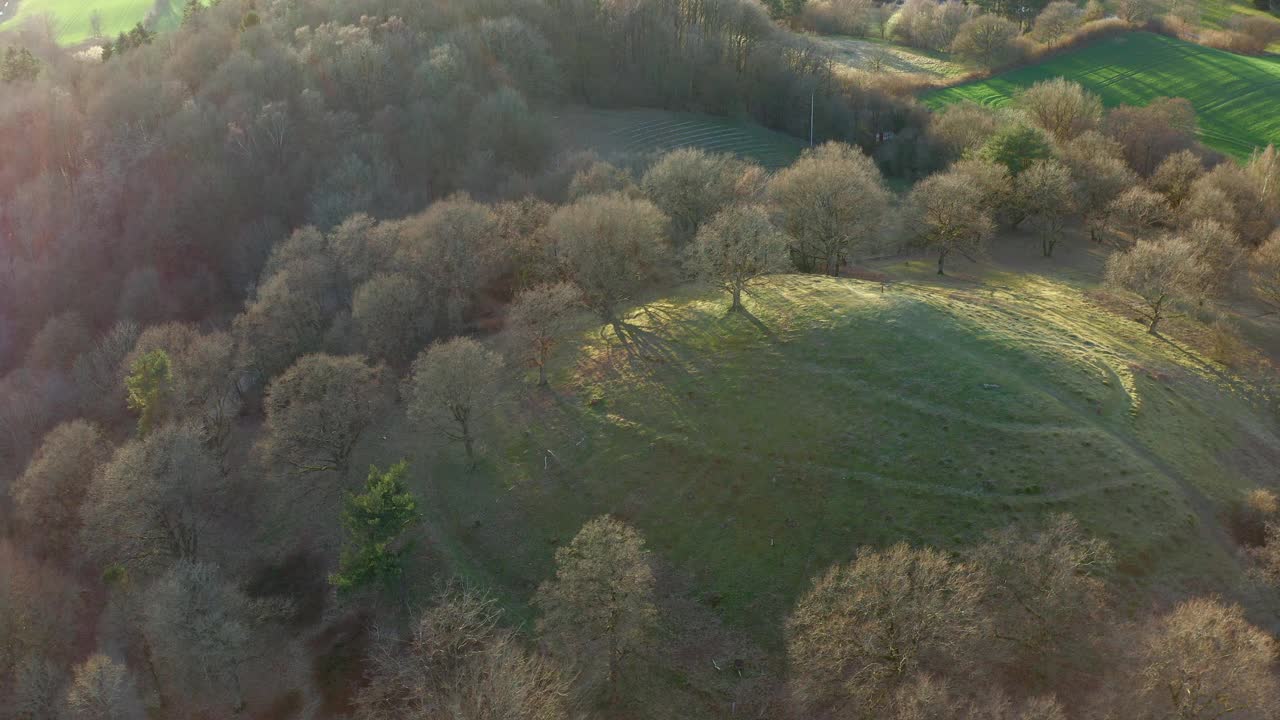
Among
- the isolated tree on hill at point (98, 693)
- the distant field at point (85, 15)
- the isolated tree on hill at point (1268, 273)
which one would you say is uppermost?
the distant field at point (85, 15)

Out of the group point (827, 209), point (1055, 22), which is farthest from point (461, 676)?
point (1055, 22)

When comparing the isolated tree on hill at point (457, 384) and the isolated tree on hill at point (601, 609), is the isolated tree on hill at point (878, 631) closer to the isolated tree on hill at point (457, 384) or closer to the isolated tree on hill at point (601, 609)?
the isolated tree on hill at point (601, 609)

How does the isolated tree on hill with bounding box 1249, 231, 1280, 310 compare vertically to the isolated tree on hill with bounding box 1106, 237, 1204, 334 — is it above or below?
below

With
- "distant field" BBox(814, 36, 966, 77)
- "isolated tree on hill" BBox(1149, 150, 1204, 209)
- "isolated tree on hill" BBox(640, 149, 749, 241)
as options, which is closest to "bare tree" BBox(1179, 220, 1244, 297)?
"isolated tree on hill" BBox(1149, 150, 1204, 209)

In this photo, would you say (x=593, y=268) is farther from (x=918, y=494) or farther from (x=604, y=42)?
(x=604, y=42)

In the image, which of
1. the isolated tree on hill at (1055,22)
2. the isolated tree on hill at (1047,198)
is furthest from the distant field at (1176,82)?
the isolated tree on hill at (1047,198)

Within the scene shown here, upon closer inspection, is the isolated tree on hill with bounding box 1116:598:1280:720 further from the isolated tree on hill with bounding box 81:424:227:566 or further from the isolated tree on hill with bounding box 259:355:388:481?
the isolated tree on hill with bounding box 81:424:227:566
